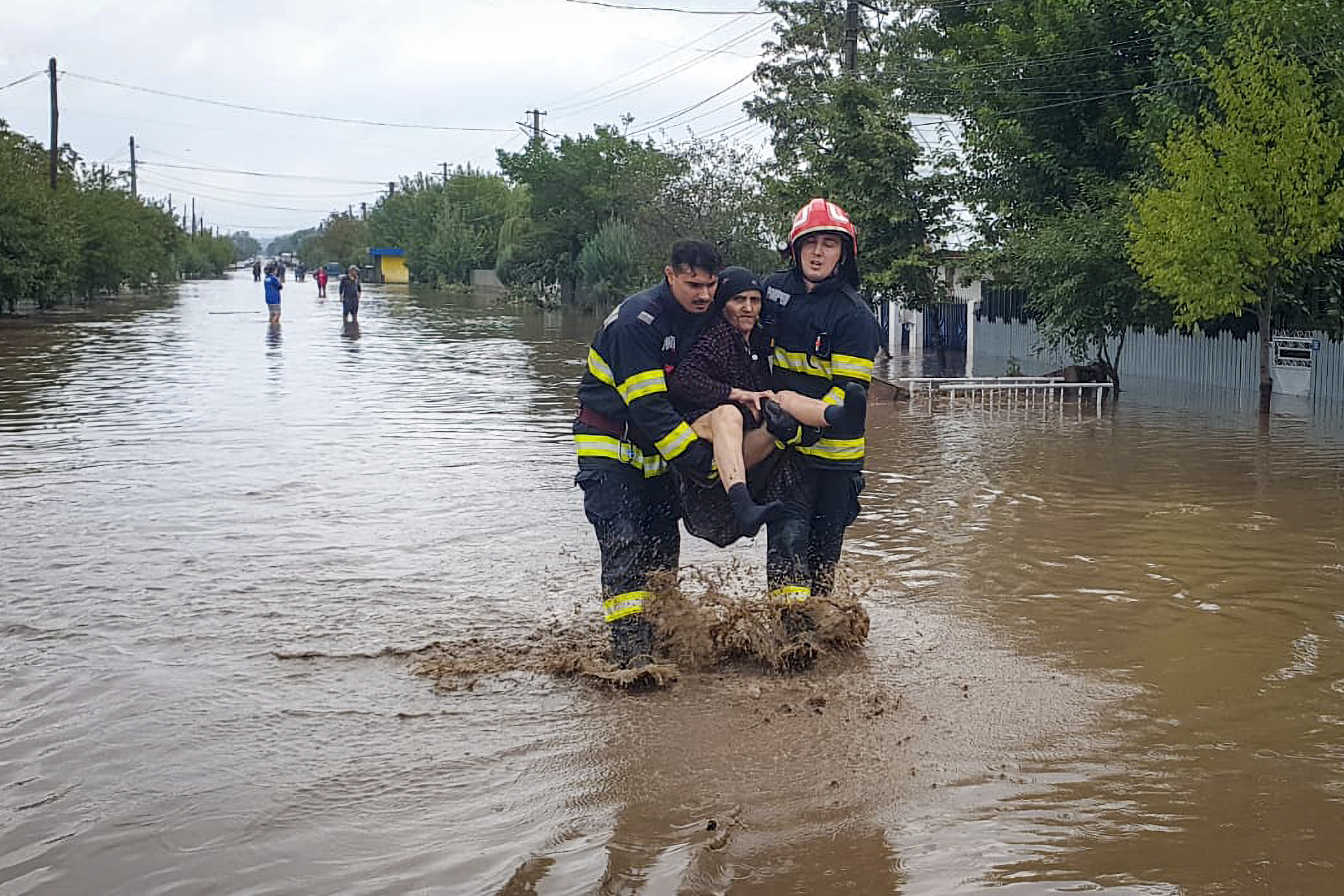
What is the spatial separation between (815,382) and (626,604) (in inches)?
53.7

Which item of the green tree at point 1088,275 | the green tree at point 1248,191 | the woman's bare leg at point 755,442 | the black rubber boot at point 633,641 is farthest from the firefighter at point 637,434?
the green tree at point 1088,275

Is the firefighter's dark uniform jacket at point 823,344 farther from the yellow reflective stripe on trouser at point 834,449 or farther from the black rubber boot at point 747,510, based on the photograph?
the black rubber boot at point 747,510

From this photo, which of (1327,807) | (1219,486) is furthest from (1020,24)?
(1327,807)

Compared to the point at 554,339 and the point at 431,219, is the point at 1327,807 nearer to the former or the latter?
the point at 554,339

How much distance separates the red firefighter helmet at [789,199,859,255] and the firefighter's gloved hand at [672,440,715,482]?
1.06 meters

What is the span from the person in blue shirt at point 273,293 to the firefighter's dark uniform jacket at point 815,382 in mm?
34789

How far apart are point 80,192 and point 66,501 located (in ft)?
159

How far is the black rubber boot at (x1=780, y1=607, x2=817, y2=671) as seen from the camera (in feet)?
21.4

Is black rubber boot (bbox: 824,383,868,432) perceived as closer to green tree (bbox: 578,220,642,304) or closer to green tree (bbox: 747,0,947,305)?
green tree (bbox: 747,0,947,305)

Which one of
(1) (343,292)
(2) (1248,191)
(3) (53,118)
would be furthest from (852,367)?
(3) (53,118)

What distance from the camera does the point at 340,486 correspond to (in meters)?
11.9

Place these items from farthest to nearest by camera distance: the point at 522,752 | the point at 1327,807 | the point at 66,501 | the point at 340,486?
the point at 340,486
the point at 66,501
the point at 522,752
the point at 1327,807

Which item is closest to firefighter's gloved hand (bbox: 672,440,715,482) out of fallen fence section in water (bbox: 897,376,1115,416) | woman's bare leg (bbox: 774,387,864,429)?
woman's bare leg (bbox: 774,387,864,429)

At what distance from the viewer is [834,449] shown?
6664mm
